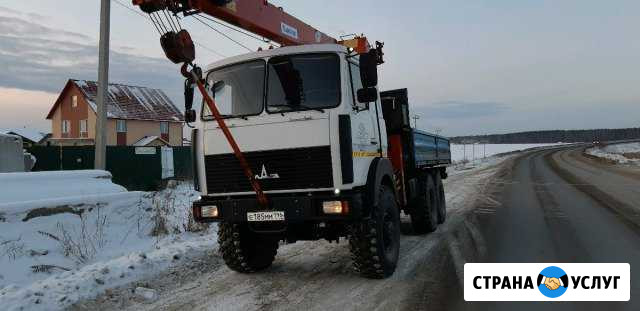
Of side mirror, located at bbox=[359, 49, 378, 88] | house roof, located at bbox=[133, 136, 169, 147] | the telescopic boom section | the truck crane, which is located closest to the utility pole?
the telescopic boom section

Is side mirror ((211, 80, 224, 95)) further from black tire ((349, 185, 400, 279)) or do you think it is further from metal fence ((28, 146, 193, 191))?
metal fence ((28, 146, 193, 191))

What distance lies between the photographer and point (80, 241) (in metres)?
6.97

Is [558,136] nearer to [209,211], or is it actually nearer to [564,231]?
[564,231]

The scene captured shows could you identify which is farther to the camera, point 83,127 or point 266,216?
point 83,127

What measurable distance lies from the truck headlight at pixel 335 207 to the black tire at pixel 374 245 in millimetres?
458

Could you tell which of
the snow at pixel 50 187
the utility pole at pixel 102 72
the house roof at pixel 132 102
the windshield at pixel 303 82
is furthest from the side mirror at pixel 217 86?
the house roof at pixel 132 102

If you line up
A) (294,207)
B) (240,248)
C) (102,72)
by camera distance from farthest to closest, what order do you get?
(102,72), (240,248), (294,207)

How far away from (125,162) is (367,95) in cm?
1485

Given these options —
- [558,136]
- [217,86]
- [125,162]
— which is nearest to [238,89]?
[217,86]

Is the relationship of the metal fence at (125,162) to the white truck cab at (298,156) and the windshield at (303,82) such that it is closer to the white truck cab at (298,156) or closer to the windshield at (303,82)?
the white truck cab at (298,156)

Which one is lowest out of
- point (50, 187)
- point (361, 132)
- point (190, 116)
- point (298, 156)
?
point (50, 187)

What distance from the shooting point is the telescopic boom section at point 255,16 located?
5.77m

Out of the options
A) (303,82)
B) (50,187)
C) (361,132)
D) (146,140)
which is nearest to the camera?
(303,82)

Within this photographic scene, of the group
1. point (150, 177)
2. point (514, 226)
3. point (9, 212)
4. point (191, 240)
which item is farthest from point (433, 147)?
point (150, 177)
